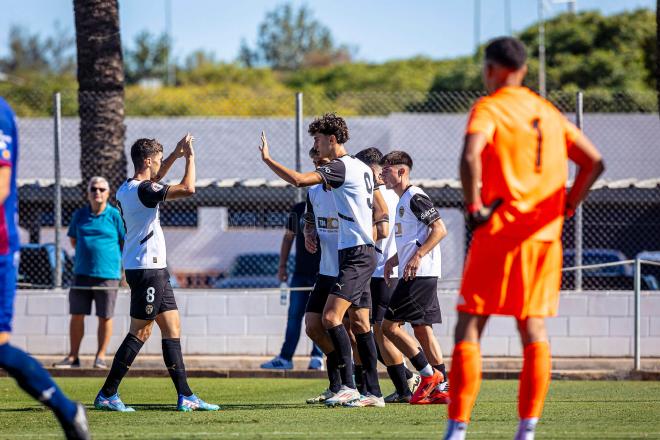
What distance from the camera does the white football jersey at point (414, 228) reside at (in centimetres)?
948

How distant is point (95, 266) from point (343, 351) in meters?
5.39

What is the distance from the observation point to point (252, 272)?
67.4ft

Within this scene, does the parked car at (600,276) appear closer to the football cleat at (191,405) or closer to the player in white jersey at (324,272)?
the player in white jersey at (324,272)

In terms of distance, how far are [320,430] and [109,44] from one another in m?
9.62

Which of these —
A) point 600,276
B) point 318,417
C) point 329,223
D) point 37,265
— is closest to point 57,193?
point 37,265

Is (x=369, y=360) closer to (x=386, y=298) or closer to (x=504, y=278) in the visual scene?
(x=386, y=298)

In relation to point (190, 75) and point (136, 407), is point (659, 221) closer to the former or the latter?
point (136, 407)

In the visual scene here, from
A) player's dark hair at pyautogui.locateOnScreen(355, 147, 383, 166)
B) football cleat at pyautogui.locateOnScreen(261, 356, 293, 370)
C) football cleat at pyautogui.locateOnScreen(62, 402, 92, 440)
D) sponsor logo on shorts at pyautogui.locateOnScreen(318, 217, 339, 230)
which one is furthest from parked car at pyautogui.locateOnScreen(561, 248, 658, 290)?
football cleat at pyautogui.locateOnScreen(62, 402, 92, 440)

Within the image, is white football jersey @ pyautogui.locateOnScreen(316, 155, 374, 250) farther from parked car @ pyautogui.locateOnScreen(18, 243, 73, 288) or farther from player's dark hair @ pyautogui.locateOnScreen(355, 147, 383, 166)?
parked car @ pyautogui.locateOnScreen(18, 243, 73, 288)

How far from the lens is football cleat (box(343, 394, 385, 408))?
29.2ft

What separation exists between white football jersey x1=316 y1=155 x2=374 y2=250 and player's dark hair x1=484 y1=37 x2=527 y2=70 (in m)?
2.73

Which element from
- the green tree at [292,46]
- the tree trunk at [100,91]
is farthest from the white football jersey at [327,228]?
the green tree at [292,46]

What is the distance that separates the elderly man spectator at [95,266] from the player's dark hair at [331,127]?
5.05 meters

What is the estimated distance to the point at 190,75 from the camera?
8469cm
